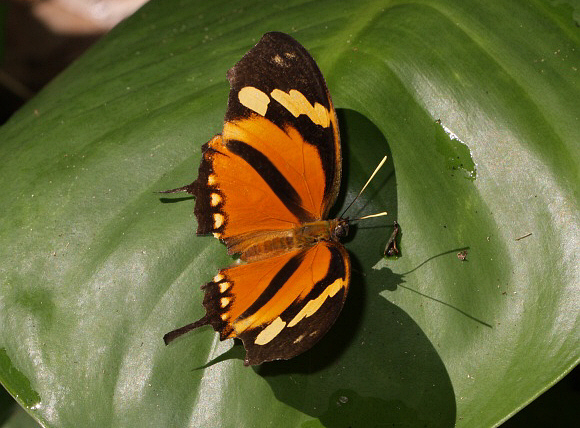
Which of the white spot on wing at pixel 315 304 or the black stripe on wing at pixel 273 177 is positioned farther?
the black stripe on wing at pixel 273 177

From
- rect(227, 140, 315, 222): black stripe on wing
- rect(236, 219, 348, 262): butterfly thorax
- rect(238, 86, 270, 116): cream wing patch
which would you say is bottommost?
rect(236, 219, 348, 262): butterfly thorax

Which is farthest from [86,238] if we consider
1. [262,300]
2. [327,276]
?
[327,276]

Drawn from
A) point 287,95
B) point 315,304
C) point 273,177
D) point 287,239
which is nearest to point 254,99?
point 287,95

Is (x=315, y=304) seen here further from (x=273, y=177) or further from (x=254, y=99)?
(x=254, y=99)

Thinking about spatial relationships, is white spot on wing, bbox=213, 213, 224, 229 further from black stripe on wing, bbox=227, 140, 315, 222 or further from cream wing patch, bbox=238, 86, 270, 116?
cream wing patch, bbox=238, 86, 270, 116

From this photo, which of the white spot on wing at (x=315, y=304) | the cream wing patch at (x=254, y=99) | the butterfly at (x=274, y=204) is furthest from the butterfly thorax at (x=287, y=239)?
the cream wing patch at (x=254, y=99)

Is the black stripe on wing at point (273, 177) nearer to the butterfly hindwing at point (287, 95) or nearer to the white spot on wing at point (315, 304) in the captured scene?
the butterfly hindwing at point (287, 95)

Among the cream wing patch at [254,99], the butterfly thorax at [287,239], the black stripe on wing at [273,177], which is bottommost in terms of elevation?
the butterfly thorax at [287,239]

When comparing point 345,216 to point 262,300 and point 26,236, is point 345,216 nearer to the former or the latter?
point 262,300

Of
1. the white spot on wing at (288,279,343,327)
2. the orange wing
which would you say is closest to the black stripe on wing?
the orange wing
